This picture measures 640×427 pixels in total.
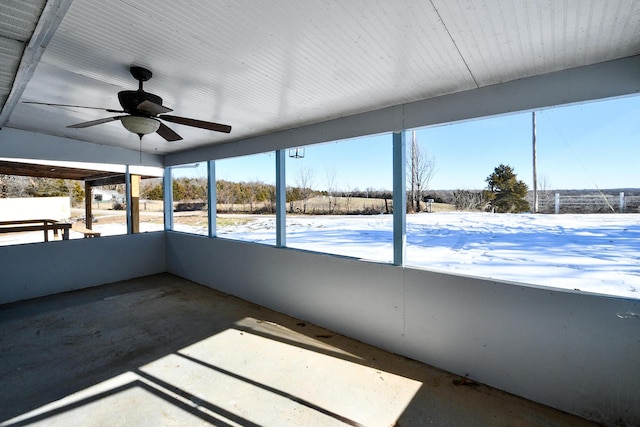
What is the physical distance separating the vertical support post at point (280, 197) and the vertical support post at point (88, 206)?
14.0ft

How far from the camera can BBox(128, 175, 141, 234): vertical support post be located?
5.23 meters

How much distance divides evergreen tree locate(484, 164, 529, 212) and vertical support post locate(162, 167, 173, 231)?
18.4ft

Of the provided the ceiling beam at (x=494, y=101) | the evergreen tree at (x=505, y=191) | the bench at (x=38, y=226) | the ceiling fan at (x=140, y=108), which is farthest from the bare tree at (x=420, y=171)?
the bench at (x=38, y=226)

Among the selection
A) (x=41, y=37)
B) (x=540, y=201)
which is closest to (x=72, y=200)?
(x=41, y=37)

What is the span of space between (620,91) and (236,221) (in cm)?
608

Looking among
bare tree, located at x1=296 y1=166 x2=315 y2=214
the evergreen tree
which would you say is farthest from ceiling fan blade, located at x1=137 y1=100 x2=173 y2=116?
bare tree, located at x1=296 y1=166 x2=315 y2=214

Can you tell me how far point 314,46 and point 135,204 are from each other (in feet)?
16.7

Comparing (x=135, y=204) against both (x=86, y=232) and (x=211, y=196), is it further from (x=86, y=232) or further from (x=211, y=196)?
(x=211, y=196)

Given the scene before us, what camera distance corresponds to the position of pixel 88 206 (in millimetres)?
5574

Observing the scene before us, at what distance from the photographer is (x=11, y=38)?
60.6 inches

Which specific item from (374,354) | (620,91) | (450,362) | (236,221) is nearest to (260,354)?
(374,354)

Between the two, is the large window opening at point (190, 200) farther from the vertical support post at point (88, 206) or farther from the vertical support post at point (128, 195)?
the vertical support post at point (88, 206)

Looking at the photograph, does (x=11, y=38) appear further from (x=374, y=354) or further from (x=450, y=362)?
(x=450, y=362)

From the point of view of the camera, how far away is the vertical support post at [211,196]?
466 cm
